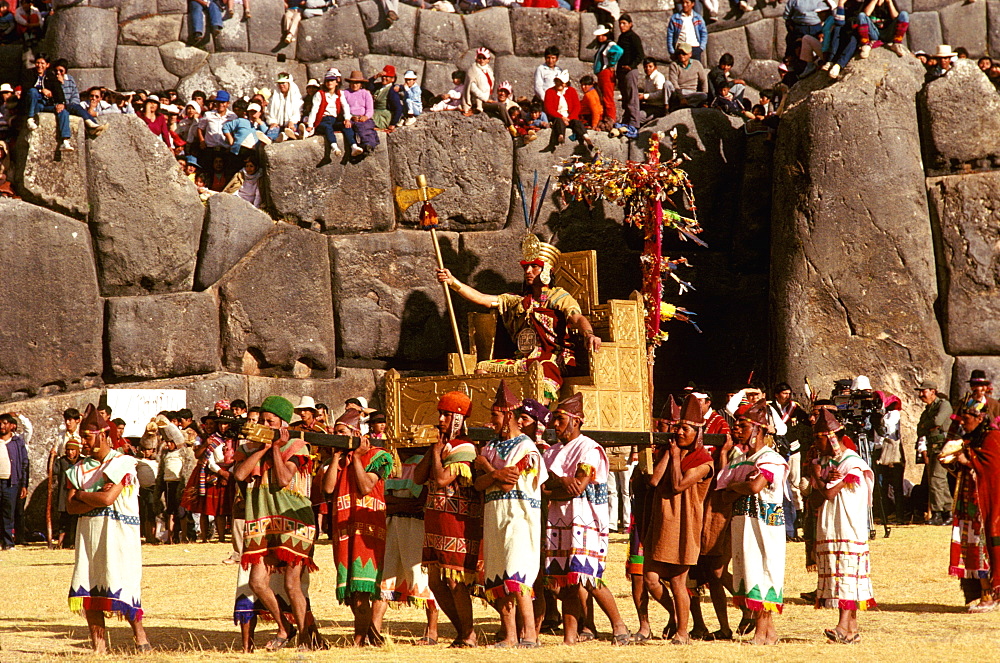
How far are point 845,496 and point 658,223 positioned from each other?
841 cm

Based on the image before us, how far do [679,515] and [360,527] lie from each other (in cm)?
212

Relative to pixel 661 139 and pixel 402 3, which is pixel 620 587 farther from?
pixel 402 3

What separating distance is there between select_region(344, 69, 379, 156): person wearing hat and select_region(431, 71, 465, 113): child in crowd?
4.11ft

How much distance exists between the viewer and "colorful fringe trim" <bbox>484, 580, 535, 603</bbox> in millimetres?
8398

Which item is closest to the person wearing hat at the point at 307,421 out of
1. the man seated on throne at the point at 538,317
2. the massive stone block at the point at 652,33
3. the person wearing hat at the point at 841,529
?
the person wearing hat at the point at 841,529

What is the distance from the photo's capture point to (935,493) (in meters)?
15.6

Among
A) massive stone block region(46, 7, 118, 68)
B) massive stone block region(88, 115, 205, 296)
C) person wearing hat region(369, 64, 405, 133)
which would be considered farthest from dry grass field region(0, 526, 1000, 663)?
massive stone block region(46, 7, 118, 68)

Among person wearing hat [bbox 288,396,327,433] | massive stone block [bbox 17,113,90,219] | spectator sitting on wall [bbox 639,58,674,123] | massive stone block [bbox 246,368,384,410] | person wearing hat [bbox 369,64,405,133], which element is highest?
spectator sitting on wall [bbox 639,58,674,123]

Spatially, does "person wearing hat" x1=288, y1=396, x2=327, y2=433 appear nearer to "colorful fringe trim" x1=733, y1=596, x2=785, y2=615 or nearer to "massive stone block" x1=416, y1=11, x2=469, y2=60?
"colorful fringe trim" x1=733, y1=596, x2=785, y2=615

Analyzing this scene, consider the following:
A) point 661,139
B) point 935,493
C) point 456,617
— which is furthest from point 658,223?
point 456,617

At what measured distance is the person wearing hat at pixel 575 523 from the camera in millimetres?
8727

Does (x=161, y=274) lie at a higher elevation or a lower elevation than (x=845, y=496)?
higher

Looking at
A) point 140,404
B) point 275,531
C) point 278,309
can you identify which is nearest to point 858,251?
point 278,309

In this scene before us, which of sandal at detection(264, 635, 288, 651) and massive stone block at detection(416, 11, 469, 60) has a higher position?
massive stone block at detection(416, 11, 469, 60)
